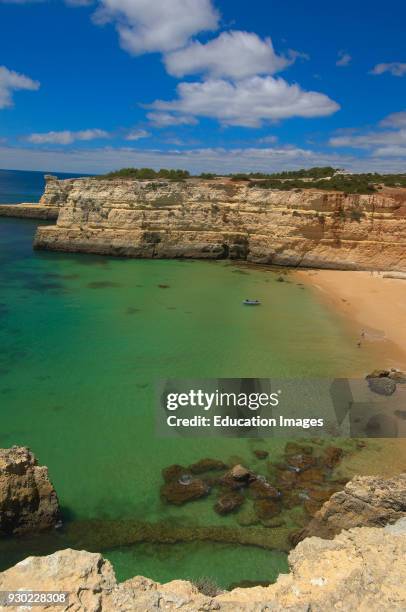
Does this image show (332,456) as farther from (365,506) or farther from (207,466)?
(365,506)

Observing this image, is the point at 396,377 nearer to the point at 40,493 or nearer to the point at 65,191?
the point at 40,493

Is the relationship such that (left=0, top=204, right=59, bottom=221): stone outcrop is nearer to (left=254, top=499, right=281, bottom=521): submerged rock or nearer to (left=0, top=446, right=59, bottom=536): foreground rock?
(left=0, top=446, right=59, bottom=536): foreground rock

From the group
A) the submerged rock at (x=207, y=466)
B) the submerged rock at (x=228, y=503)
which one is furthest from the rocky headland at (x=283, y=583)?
the submerged rock at (x=207, y=466)

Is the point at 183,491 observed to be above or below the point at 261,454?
below

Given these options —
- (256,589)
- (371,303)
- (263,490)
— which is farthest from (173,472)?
(371,303)

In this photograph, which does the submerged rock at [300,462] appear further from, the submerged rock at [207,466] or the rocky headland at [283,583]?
the rocky headland at [283,583]

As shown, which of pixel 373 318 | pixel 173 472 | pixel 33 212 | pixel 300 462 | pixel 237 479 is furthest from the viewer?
pixel 33 212
